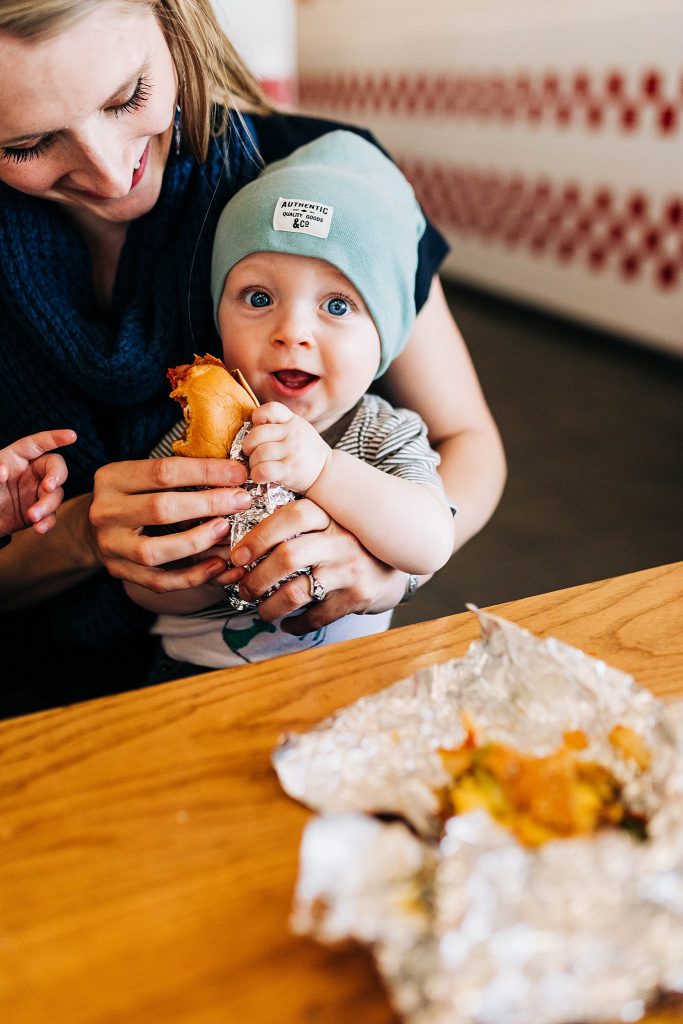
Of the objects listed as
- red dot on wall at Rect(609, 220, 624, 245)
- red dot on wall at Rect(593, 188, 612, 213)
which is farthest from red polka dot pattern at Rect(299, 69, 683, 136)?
red dot on wall at Rect(609, 220, 624, 245)

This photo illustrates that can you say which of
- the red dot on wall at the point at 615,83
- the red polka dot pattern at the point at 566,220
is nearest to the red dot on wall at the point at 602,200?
the red polka dot pattern at the point at 566,220

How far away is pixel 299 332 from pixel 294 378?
58mm

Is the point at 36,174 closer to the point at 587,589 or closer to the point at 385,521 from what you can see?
the point at 385,521

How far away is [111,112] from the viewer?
0.92m

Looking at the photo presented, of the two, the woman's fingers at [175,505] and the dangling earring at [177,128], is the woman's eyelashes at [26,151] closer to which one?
the dangling earring at [177,128]

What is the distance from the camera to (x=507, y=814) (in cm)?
52

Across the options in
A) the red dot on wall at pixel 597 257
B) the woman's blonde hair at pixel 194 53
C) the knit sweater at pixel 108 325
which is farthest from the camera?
the red dot on wall at pixel 597 257

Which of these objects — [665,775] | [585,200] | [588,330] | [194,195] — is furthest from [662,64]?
[665,775]

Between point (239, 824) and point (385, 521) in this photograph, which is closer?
point (239, 824)

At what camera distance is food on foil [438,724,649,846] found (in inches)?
20.1

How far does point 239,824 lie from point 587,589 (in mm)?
407

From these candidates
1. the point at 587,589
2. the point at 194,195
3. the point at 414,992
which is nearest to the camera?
the point at 414,992

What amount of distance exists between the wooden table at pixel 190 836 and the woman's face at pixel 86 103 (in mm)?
569

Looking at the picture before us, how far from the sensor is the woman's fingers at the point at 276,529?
2.82 feet
